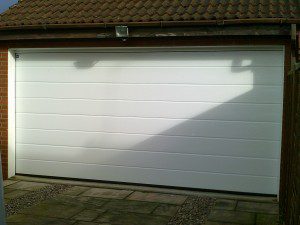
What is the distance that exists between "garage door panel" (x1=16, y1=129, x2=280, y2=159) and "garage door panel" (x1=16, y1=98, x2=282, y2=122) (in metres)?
0.37

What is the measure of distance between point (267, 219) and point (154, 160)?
2.34 m

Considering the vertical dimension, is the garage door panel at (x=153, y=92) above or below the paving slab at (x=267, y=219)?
above

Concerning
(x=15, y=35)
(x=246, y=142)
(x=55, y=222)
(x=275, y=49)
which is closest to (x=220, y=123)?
(x=246, y=142)

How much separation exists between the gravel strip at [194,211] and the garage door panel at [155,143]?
85cm

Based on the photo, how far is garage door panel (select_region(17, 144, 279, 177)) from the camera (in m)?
7.20

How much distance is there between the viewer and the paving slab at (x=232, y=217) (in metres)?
5.91

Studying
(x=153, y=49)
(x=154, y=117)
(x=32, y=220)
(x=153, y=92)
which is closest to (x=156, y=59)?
(x=153, y=49)

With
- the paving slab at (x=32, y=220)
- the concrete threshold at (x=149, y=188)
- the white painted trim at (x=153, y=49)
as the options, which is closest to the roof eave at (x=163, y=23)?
the white painted trim at (x=153, y=49)

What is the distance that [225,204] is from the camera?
6750mm

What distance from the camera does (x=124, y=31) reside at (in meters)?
7.40

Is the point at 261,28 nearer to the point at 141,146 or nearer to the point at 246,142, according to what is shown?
the point at 246,142

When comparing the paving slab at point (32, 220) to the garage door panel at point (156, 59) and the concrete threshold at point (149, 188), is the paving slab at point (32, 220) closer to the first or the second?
the concrete threshold at point (149, 188)

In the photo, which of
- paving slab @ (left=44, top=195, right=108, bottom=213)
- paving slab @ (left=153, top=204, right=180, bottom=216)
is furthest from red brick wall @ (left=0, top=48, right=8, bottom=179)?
paving slab @ (left=153, top=204, right=180, bottom=216)

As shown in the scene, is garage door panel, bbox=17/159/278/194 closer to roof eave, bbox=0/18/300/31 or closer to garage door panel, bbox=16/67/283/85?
garage door panel, bbox=16/67/283/85
